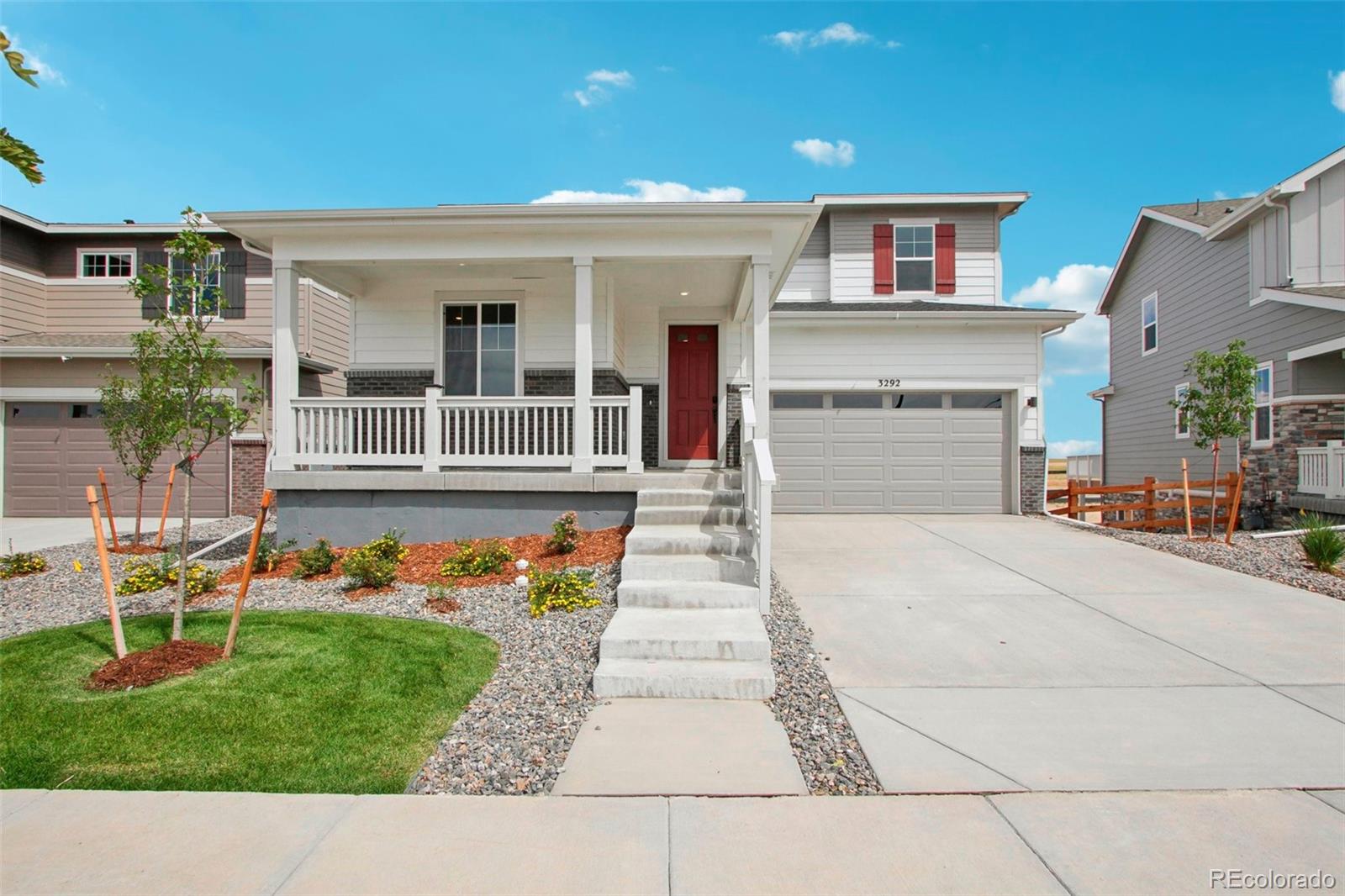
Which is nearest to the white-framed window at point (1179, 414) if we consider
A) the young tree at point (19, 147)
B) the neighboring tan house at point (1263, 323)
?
the neighboring tan house at point (1263, 323)

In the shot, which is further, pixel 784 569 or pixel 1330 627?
pixel 784 569

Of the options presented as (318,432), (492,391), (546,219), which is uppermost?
(546,219)

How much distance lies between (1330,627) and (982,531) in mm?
4712

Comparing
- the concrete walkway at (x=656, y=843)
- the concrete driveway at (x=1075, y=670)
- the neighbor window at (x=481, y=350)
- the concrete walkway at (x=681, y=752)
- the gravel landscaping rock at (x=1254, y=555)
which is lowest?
the concrete walkway at (x=656, y=843)

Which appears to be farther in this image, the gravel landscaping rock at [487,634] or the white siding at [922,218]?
the white siding at [922,218]

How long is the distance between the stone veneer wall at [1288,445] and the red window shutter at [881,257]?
22.5ft

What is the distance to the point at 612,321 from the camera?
975 centimetres

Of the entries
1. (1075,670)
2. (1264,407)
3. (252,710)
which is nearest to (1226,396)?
(1264,407)

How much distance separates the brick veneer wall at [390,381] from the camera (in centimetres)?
1029

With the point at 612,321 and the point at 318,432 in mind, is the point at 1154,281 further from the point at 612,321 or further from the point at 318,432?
the point at 318,432

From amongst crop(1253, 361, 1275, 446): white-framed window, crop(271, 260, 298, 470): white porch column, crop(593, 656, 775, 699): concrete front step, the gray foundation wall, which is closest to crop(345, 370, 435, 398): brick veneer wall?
crop(271, 260, 298, 470): white porch column

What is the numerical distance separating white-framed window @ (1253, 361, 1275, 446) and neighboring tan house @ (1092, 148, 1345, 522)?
27mm

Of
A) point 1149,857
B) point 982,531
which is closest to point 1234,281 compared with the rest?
point 982,531
